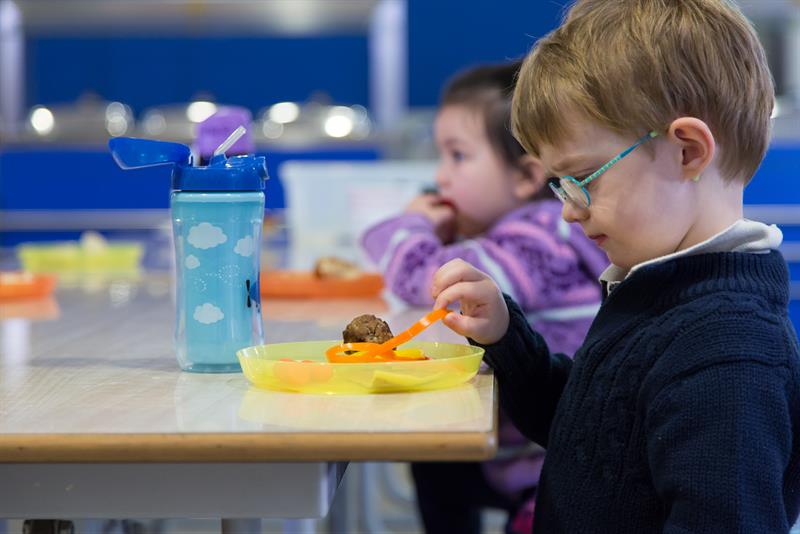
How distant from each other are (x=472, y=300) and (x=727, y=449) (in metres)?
0.29

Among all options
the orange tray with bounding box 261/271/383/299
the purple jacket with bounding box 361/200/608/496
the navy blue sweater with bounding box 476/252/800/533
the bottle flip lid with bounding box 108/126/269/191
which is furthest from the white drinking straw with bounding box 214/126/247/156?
the orange tray with bounding box 261/271/383/299

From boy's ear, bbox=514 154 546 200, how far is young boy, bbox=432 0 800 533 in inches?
28.9

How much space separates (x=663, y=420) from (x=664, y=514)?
91mm

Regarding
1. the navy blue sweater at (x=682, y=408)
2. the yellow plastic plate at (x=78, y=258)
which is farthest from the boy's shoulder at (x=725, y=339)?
the yellow plastic plate at (x=78, y=258)

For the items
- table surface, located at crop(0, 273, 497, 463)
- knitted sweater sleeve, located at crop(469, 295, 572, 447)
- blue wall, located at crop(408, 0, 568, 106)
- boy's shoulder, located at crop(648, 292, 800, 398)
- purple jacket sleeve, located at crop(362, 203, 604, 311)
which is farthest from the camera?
blue wall, located at crop(408, 0, 568, 106)

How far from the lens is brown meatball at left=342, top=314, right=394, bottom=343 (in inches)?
36.9

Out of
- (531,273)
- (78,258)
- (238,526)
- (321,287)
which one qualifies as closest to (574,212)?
(238,526)

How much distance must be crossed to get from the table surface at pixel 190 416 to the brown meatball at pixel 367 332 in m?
0.08

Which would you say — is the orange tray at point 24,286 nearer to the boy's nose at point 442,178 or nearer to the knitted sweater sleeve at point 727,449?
the boy's nose at point 442,178

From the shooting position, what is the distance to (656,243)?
2.98 feet

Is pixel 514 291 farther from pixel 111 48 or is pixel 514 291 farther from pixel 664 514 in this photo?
pixel 111 48

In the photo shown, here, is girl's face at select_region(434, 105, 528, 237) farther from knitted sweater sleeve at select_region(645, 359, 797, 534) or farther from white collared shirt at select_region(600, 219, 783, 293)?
knitted sweater sleeve at select_region(645, 359, 797, 534)

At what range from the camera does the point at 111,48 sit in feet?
17.1

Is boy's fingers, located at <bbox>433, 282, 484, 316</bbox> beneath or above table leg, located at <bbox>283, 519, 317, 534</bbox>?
above
